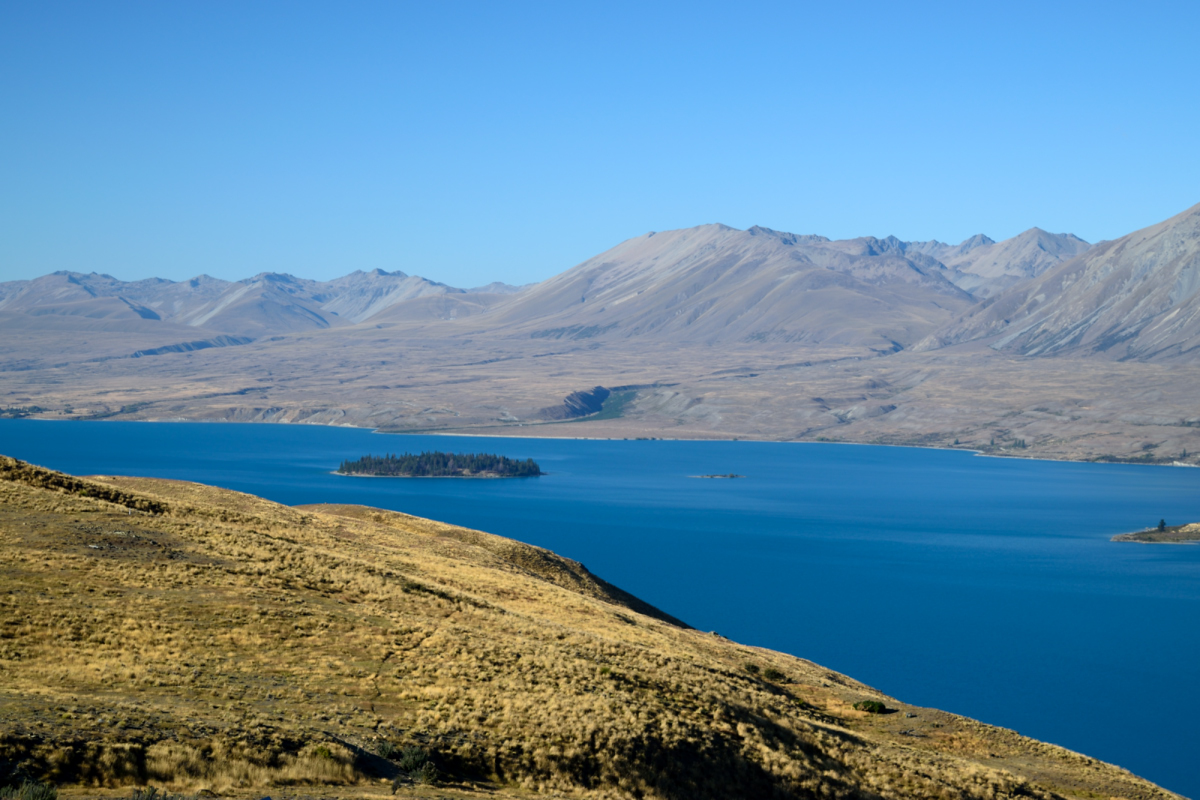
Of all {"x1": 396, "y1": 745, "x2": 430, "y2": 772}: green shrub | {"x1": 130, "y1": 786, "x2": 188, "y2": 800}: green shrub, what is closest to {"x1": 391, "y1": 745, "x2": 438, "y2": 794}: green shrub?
{"x1": 396, "y1": 745, "x2": 430, "y2": 772}: green shrub

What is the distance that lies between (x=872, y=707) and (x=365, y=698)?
24896mm

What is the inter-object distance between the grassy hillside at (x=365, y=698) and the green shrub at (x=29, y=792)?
69 cm

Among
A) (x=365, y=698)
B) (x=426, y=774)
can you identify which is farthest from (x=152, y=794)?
(x=365, y=698)

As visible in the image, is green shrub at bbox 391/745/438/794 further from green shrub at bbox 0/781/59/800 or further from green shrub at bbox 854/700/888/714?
green shrub at bbox 854/700/888/714

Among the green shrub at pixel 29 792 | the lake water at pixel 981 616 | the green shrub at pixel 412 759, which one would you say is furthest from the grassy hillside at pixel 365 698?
the lake water at pixel 981 616

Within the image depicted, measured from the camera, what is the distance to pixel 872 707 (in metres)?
44.5

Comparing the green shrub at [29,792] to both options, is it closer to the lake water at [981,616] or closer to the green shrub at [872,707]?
the green shrub at [872,707]

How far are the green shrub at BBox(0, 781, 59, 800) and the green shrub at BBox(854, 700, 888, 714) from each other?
3379cm

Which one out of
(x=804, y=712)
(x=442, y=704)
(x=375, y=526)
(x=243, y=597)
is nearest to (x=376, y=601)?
(x=243, y=597)

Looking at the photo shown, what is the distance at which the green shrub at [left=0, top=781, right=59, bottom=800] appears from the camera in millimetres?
19109

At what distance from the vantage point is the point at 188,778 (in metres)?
22.0

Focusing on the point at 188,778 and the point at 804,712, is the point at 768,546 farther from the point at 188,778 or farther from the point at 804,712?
the point at 188,778

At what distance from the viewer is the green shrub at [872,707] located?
1745 inches

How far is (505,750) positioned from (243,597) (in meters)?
13.4
